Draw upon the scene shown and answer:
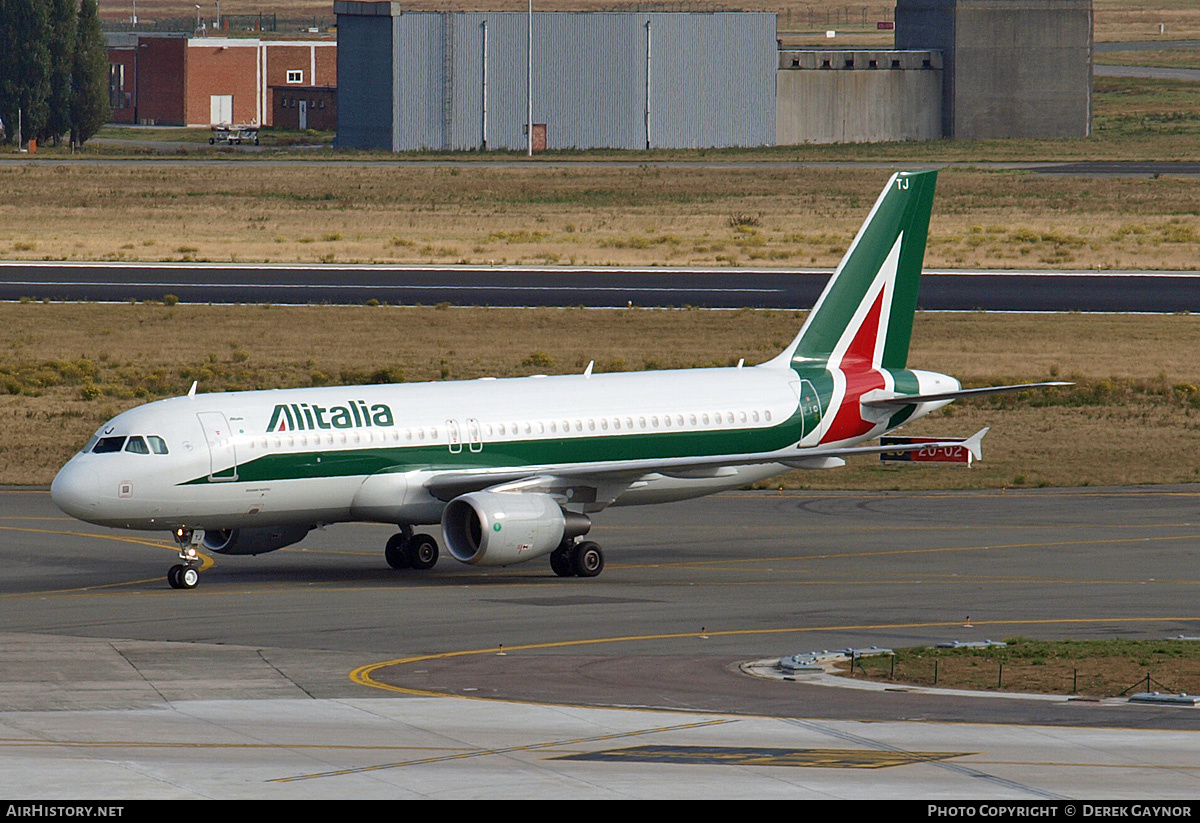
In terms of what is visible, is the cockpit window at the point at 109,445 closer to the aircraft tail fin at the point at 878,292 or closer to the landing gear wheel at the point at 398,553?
the landing gear wheel at the point at 398,553

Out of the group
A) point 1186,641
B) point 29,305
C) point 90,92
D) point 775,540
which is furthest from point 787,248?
point 90,92

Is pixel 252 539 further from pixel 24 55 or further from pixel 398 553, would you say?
pixel 24 55

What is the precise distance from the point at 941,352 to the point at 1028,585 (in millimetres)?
34478

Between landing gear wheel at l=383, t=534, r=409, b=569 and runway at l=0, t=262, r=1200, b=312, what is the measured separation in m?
43.7

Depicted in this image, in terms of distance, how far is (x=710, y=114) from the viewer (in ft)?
565

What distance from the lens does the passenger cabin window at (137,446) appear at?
3581 centimetres

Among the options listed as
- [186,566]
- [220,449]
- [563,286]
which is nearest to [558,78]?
[563,286]

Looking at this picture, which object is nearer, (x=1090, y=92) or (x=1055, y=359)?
(x=1055, y=359)

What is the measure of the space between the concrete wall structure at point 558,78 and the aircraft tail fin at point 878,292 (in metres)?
121

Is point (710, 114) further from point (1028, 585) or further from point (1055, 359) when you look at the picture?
point (1028, 585)

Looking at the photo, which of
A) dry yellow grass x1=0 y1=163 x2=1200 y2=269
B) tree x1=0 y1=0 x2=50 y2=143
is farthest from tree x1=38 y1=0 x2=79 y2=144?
dry yellow grass x1=0 y1=163 x2=1200 y2=269

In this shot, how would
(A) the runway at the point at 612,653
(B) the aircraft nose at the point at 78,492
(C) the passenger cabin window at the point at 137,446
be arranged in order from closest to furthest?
(A) the runway at the point at 612,653 → (B) the aircraft nose at the point at 78,492 → (C) the passenger cabin window at the point at 137,446

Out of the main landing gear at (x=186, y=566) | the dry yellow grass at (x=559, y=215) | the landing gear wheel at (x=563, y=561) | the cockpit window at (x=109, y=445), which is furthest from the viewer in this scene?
the dry yellow grass at (x=559, y=215)

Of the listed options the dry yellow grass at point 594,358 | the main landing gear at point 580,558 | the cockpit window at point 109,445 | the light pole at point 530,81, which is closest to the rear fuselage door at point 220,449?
the cockpit window at point 109,445
